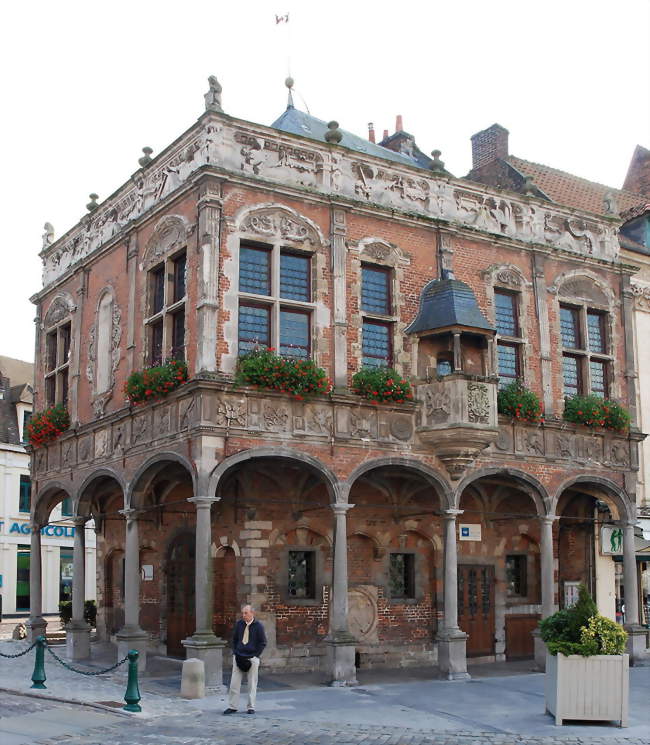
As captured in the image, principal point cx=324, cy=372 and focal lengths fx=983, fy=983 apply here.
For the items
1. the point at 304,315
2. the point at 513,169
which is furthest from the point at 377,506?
the point at 513,169

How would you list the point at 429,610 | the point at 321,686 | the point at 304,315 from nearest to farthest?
the point at 321,686, the point at 304,315, the point at 429,610

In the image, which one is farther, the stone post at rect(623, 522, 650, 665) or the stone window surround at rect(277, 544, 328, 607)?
the stone post at rect(623, 522, 650, 665)

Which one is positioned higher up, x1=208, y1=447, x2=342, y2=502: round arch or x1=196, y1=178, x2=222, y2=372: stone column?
x1=196, y1=178, x2=222, y2=372: stone column

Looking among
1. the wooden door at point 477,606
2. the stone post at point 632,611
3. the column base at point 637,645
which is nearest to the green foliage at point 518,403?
the stone post at point 632,611

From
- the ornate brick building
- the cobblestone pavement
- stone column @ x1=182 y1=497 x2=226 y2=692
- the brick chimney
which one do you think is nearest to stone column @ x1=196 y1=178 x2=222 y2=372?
the ornate brick building

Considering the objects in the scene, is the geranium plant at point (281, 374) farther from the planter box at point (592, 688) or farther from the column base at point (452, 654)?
the planter box at point (592, 688)

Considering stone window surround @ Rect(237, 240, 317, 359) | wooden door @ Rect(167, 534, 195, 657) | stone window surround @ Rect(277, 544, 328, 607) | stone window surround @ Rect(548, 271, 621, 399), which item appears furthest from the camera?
stone window surround @ Rect(548, 271, 621, 399)

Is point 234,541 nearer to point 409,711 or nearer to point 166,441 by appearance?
point 166,441

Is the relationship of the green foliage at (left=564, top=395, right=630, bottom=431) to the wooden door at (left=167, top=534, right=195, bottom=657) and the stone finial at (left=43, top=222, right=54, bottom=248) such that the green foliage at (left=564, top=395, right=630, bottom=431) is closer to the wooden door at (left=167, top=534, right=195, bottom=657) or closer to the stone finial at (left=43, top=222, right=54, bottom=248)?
the wooden door at (left=167, top=534, right=195, bottom=657)

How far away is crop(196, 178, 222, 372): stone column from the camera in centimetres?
1762

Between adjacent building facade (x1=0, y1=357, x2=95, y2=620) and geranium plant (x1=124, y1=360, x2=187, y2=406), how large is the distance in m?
20.6

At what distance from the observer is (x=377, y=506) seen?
1975 centimetres

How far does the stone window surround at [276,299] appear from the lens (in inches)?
731

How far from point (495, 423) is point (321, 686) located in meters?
6.02
